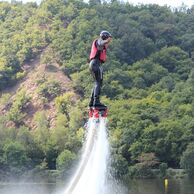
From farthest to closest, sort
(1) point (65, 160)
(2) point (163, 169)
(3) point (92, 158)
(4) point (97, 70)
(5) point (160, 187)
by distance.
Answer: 1. (2) point (163, 169)
2. (1) point (65, 160)
3. (5) point (160, 187)
4. (3) point (92, 158)
5. (4) point (97, 70)

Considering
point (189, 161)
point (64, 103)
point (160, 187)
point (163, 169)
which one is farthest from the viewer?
point (64, 103)

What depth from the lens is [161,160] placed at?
105 m

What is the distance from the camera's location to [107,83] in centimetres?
14075

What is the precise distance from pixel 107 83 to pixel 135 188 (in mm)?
60968

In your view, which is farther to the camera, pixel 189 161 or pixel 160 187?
pixel 189 161

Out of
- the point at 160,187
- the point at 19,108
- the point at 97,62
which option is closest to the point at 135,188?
the point at 160,187

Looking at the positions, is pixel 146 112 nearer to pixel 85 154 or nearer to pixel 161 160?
pixel 161 160

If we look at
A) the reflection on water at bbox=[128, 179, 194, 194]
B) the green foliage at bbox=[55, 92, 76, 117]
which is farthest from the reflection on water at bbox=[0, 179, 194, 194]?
the green foliage at bbox=[55, 92, 76, 117]

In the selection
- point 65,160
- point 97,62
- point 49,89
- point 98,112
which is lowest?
point 98,112

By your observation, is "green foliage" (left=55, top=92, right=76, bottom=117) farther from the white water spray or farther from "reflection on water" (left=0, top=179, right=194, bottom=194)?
the white water spray

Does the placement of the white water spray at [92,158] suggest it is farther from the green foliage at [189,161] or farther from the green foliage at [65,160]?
the green foliage at [189,161]

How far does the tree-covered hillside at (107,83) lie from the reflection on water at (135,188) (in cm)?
695

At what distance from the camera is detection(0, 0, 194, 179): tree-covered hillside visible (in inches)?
4213

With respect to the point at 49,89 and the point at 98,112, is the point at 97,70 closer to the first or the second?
the point at 98,112
